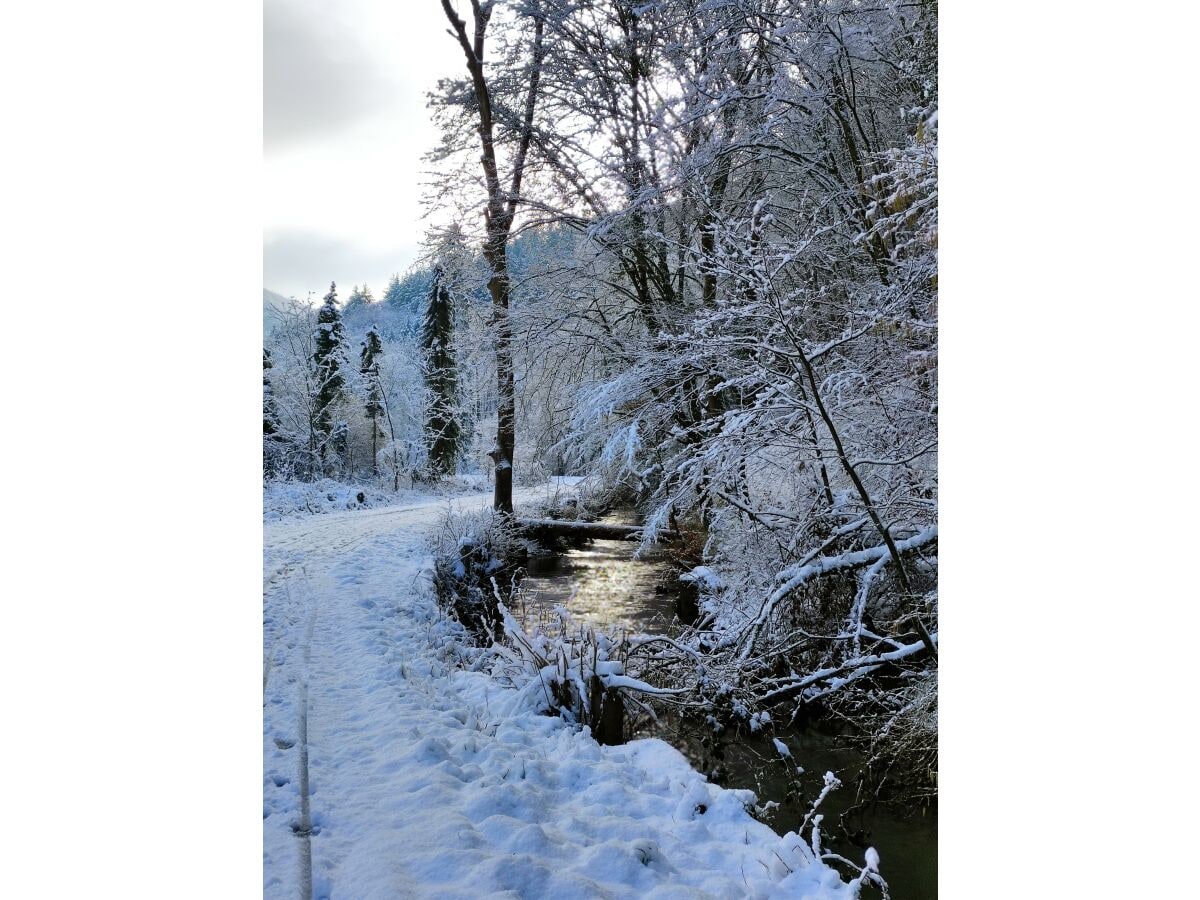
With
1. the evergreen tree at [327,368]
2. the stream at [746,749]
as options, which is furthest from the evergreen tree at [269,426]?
the stream at [746,749]

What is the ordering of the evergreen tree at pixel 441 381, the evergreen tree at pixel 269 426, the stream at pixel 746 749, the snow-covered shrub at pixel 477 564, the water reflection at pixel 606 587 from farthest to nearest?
the snow-covered shrub at pixel 477 564
the evergreen tree at pixel 441 381
the water reflection at pixel 606 587
the evergreen tree at pixel 269 426
the stream at pixel 746 749

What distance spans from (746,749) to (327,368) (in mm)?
1787

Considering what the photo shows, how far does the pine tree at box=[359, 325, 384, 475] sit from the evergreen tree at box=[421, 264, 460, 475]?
19 centimetres

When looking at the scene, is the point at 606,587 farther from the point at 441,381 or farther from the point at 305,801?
the point at 305,801

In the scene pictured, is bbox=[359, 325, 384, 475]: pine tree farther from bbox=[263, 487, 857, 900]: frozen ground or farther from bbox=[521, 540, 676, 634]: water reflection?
bbox=[521, 540, 676, 634]: water reflection

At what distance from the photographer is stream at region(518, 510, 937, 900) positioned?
4.60ft

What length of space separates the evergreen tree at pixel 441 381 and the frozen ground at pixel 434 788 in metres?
0.31

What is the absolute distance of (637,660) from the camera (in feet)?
7.15

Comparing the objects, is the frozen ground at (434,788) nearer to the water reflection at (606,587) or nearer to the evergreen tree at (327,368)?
the evergreen tree at (327,368)

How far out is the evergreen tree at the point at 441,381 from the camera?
8.00 ft

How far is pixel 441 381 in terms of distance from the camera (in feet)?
8.40

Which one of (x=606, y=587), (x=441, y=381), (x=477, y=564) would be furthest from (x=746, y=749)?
(x=441, y=381)
